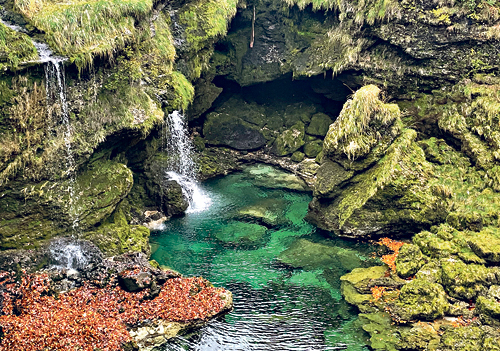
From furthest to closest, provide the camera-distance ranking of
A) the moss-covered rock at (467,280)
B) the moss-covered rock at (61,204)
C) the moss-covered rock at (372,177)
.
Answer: the moss-covered rock at (372,177)
the moss-covered rock at (61,204)
the moss-covered rock at (467,280)

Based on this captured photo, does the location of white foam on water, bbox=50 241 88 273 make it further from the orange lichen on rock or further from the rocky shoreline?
the orange lichen on rock

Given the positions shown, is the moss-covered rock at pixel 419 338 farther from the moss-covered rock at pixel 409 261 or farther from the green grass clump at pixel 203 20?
the green grass clump at pixel 203 20

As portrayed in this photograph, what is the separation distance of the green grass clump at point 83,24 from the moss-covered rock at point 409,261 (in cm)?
1542

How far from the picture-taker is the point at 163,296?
15.3m

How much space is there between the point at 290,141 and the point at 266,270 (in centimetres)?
1487

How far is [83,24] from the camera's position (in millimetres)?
18203

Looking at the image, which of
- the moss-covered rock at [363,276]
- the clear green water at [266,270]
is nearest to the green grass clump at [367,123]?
the clear green water at [266,270]

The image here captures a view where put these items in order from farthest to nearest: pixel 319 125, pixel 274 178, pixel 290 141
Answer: pixel 290 141
pixel 319 125
pixel 274 178

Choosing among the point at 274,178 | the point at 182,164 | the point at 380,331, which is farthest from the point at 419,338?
the point at 182,164

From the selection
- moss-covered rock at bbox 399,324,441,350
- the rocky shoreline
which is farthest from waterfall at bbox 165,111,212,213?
moss-covered rock at bbox 399,324,441,350

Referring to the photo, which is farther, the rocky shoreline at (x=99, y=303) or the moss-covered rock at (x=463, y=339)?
the rocky shoreline at (x=99, y=303)

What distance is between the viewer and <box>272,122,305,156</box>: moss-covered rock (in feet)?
102

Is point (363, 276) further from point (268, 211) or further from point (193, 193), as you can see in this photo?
point (193, 193)

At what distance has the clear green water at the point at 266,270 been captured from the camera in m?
13.9
